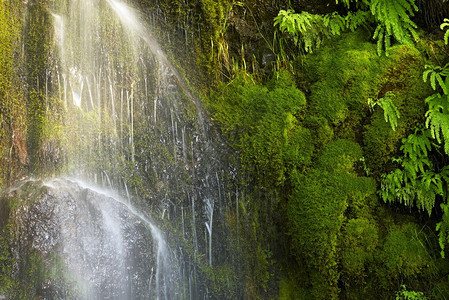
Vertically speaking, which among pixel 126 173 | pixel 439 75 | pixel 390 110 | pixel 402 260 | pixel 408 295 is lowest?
pixel 408 295

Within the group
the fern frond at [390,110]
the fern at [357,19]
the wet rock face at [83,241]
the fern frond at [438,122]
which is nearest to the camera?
the fern frond at [438,122]

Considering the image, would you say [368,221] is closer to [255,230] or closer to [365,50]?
[255,230]

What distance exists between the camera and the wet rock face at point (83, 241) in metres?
4.07

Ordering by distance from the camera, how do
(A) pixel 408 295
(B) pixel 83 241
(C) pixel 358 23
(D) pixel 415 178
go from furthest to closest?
(C) pixel 358 23 < (B) pixel 83 241 < (D) pixel 415 178 < (A) pixel 408 295

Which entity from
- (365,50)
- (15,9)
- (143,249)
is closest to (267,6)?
(365,50)

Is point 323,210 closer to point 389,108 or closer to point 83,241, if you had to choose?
point 389,108

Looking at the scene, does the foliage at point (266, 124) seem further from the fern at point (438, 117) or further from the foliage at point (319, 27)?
the fern at point (438, 117)

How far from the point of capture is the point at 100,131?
434 centimetres

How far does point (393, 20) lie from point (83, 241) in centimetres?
406

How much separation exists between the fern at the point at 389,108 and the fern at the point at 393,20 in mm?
573

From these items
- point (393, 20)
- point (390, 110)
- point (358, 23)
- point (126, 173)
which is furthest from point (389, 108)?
point (126, 173)

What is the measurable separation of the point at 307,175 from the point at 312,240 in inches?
26.3

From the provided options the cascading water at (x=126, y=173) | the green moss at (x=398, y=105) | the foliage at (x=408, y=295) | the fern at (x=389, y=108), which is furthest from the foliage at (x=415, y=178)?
the cascading water at (x=126, y=173)

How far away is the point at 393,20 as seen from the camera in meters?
4.30
